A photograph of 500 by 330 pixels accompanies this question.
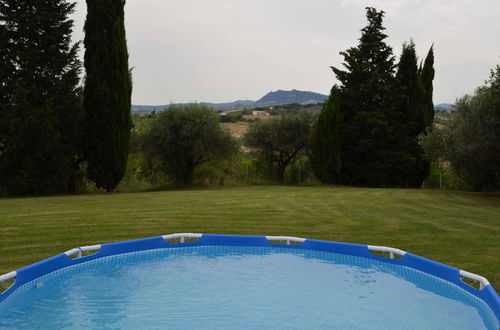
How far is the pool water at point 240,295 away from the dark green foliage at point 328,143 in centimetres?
1758

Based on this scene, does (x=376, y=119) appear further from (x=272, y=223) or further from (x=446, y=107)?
(x=272, y=223)

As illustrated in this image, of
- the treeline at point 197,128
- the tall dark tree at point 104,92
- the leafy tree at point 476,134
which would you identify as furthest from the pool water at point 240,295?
the tall dark tree at point 104,92

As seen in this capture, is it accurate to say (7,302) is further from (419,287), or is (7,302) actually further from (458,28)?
(458,28)

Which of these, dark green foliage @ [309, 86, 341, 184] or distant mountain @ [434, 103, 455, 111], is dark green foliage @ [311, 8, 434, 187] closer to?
dark green foliage @ [309, 86, 341, 184]

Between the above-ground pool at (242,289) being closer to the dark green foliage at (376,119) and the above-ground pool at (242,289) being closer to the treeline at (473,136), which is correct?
the treeline at (473,136)

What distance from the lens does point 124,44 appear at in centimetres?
2006

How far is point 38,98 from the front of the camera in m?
17.7

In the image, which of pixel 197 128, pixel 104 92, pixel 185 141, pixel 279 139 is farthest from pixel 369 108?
pixel 104 92

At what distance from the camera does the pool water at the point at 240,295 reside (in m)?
5.36

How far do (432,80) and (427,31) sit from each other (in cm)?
349

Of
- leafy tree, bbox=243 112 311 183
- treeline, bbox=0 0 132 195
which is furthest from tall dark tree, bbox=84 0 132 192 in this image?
leafy tree, bbox=243 112 311 183

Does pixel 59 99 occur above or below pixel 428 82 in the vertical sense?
below

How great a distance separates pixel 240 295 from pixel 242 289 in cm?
29

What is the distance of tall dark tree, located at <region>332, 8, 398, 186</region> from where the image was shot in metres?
26.2
